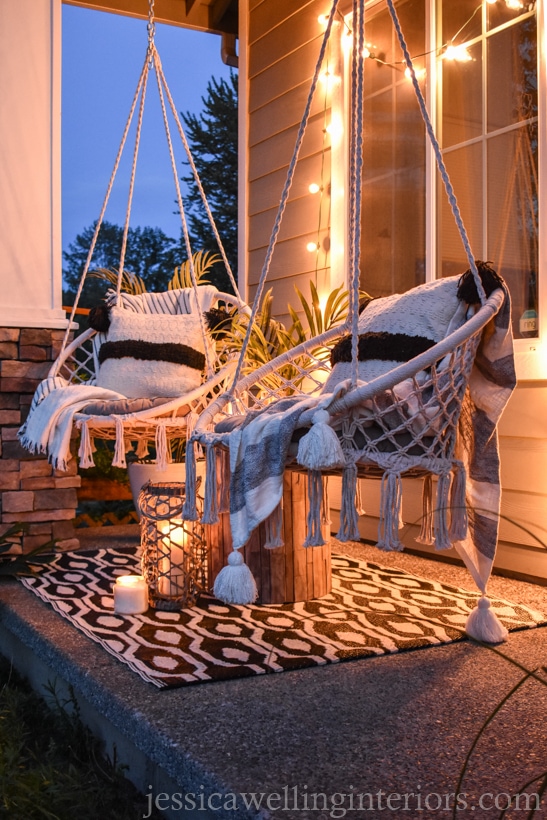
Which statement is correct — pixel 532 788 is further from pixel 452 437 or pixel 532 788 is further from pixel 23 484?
pixel 23 484

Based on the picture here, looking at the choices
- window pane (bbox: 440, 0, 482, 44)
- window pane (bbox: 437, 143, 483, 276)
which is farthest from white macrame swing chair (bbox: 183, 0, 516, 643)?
window pane (bbox: 440, 0, 482, 44)

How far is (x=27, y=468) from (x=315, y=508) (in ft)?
6.20

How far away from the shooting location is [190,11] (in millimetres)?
5051

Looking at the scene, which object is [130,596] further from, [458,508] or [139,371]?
[139,371]

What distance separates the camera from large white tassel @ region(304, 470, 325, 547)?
192cm

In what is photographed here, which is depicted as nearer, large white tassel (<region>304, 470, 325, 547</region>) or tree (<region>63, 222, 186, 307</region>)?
large white tassel (<region>304, 470, 325, 547</region>)

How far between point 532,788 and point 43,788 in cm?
91

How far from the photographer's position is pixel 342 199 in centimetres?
403

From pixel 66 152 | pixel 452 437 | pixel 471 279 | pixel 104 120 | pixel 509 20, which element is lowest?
pixel 452 437

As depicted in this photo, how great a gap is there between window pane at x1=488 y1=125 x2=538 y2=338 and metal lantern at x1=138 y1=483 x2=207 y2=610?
1374 millimetres

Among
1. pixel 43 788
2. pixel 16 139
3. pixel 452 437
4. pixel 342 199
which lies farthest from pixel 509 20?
pixel 43 788

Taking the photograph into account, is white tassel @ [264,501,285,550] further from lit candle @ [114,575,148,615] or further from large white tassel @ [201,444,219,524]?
lit candle @ [114,575,148,615]

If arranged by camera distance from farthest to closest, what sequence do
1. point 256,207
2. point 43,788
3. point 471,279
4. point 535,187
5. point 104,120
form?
point 104,120 → point 256,207 → point 535,187 → point 471,279 → point 43,788

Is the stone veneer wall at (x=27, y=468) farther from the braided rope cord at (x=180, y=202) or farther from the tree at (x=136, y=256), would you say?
the tree at (x=136, y=256)
